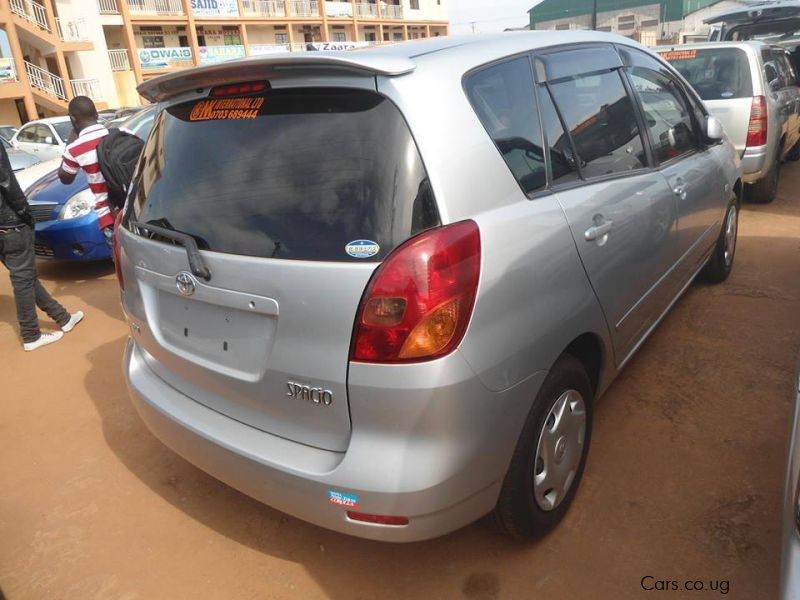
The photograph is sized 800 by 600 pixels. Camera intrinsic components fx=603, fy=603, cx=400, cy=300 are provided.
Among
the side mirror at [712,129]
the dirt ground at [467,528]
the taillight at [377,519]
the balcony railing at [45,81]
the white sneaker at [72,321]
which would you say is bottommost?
the dirt ground at [467,528]

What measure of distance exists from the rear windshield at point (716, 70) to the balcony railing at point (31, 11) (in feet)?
89.4

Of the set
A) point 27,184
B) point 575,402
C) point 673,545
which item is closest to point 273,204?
point 575,402

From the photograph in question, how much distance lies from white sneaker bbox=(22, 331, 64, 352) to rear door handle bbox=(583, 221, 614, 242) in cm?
415

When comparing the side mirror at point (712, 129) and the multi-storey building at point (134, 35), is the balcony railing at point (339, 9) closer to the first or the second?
the multi-storey building at point (134, 35)

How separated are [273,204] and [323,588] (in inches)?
54.1

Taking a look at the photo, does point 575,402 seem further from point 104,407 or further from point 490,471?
point 104,407

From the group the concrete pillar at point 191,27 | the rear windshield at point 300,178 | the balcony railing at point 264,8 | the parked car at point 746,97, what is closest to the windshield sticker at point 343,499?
the rear windshield at point 300,178

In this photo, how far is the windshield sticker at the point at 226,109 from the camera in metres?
2.00

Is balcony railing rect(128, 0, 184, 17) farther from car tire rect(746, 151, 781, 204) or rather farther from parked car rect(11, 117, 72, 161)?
car tire rect(746, 151, 781, 204)

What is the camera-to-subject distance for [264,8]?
37625 millimetres

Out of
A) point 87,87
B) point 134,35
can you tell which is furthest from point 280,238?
point 134,35

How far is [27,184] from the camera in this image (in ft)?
23.5

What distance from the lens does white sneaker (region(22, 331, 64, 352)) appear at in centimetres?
453

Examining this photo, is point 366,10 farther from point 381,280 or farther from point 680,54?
point 381,280
